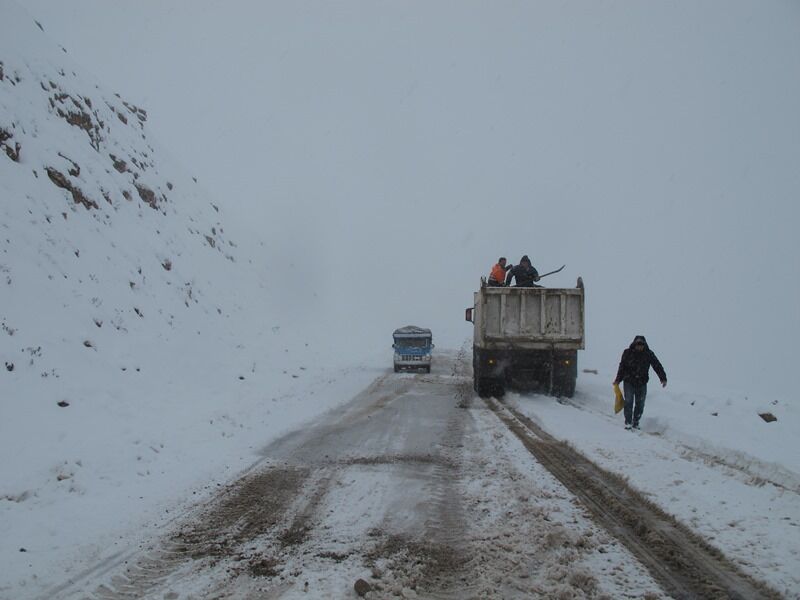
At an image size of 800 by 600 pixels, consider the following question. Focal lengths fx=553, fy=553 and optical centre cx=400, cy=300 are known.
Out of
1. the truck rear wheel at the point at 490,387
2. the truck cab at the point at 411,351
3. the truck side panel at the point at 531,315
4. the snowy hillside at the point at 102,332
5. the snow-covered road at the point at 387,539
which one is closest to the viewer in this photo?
the snow-covered road at the point at 387,539

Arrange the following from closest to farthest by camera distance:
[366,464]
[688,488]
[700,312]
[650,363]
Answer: [688,488]
[366,464]
[650,363]
[700,312]

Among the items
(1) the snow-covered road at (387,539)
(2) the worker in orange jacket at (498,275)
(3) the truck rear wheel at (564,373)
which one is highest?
(2) the worker in orange jacket at (498,275)

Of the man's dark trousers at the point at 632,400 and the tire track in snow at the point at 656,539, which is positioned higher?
the man's dark trousers at the point at 632,400

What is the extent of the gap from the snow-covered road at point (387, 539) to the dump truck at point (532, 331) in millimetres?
6102

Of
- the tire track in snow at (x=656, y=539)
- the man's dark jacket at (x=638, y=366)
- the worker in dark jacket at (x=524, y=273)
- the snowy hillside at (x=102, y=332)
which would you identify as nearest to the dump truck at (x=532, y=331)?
the worker in dark jacket at (x=524, y=273)

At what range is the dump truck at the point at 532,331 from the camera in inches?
532

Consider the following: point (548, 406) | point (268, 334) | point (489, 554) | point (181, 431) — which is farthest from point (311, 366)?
point (489, 554)

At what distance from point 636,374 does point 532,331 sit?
3.73m

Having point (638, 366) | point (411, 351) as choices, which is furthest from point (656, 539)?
point (411, 351)

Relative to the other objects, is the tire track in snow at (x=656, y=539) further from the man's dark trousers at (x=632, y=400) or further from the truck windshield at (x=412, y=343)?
the truck windshield at (x=412, y=343)

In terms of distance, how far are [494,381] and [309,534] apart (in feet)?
33.2

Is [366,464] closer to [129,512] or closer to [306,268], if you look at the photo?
[129,512]

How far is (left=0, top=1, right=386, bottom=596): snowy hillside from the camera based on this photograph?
592 centimetres

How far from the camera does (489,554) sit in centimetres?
400
